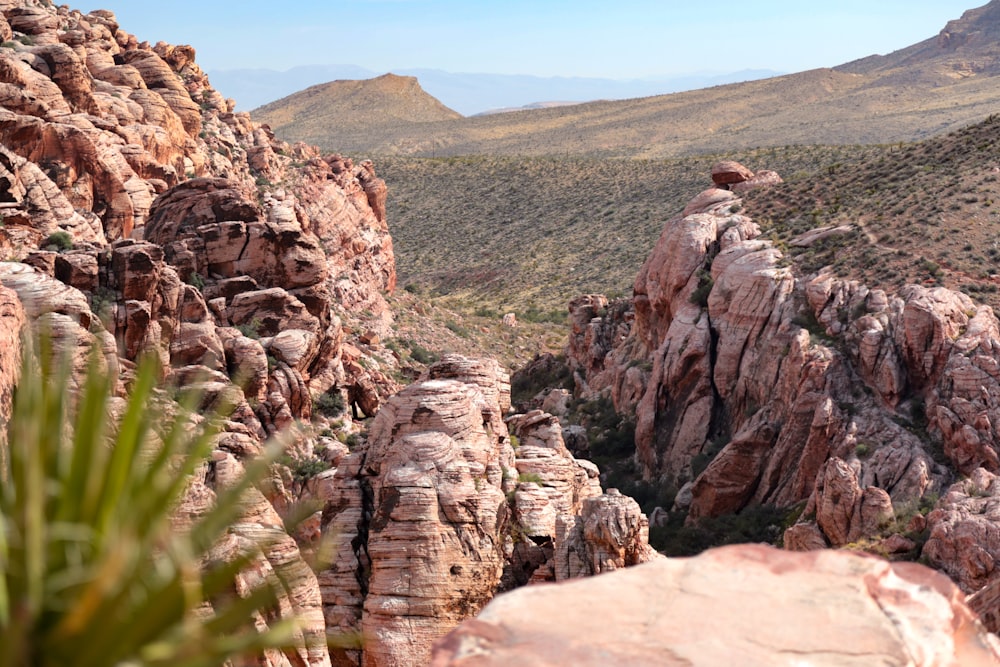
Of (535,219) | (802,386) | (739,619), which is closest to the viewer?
(739,619)

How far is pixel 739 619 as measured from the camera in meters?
5.81

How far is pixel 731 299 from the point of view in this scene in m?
34.5

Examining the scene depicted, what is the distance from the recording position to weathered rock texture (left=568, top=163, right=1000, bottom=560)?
83.5 feet

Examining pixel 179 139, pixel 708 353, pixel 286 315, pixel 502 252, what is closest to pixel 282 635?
pixel 286 315

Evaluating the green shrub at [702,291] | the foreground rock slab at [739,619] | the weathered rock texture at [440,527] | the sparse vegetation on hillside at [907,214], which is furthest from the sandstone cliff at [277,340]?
the sparse vegetation on hillside at [907,214]

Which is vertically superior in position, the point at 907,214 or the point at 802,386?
the point at 907,214

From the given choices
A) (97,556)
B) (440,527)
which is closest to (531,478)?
(440,527)

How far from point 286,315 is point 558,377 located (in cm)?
1930

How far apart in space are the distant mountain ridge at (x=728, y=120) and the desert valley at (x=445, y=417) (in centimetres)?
7141

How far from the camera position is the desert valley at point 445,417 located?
456cm

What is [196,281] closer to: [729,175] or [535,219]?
[729,175]

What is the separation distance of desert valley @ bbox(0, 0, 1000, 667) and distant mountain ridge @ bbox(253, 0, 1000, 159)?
71.4 meters

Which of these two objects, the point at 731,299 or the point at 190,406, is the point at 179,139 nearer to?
the point at 731,299

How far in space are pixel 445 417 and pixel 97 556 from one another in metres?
14.2
